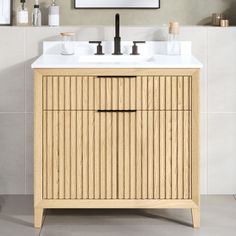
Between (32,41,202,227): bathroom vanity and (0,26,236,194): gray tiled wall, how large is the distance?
563mm

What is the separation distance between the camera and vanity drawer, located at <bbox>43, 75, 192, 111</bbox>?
3.18 metres

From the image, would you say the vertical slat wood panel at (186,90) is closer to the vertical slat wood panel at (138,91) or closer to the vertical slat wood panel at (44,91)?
the vertical slat wood panel at (138,91)

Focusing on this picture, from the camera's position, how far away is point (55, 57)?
11.8ft

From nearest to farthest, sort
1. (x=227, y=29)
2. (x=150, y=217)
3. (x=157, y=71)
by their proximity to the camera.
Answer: (x=157, y=71) < (x=150, y=217) < (x=227, y=29)

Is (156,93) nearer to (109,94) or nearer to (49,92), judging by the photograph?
(109,94)

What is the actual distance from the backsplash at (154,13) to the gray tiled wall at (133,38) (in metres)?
0.18

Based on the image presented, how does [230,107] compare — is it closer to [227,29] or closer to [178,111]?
[227,29]

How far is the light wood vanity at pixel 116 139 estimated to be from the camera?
125 inches

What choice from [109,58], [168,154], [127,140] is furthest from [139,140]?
[109,58]

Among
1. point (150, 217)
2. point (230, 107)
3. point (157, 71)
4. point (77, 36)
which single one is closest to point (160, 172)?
point (150, 217)

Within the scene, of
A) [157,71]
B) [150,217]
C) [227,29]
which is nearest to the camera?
[157,71]

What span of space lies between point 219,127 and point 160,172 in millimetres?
721

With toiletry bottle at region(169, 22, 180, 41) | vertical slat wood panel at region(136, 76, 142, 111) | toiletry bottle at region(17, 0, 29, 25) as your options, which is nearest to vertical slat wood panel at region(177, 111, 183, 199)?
vertical slat wood panel at region(136, 76, 142, 111)

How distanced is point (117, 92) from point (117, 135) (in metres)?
0.22
